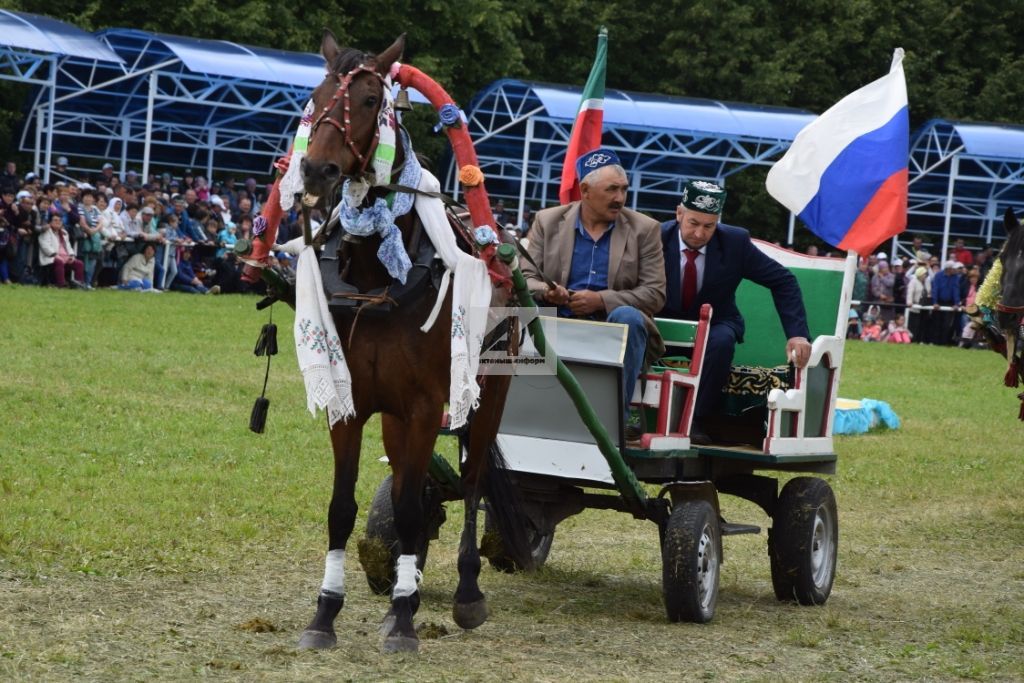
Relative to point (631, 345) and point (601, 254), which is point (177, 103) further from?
point (631, 345)

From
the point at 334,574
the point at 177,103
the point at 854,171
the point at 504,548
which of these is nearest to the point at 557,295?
the point at 504,548

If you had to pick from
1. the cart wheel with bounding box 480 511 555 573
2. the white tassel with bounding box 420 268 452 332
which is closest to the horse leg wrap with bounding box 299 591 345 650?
the white tassel with bounding box 420 268 452 332

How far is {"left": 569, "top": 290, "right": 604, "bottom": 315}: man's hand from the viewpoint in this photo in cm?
773

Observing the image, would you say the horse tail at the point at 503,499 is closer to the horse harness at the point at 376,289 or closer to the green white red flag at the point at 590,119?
the horse harness at the point at 376,289

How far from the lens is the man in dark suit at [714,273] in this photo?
8.30 m

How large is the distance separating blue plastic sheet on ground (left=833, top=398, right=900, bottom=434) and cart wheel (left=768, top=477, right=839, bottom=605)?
786 centimetres

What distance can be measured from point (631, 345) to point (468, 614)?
59.4 inches

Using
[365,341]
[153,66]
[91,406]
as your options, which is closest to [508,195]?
[153,66]

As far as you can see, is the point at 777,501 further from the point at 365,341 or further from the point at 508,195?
the point at 508,195

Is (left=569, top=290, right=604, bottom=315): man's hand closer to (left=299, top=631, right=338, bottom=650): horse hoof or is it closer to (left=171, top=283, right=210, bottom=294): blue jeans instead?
(left=299, top=631, right=338, bottom=650): horse hoof

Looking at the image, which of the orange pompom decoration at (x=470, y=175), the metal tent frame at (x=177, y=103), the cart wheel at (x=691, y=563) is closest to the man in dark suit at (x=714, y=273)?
the cart wheel at (x=691, y=563)

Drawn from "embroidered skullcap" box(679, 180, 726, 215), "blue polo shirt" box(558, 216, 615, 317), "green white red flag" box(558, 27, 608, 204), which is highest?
"green white red flag" box(558, 27, 608, 204)

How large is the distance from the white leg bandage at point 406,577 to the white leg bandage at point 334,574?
9.1 inches

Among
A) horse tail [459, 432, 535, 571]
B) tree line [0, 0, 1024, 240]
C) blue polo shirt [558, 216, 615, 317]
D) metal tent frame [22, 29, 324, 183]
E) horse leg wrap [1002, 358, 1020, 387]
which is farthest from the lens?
tree line [0, 0, 1024, 240]
